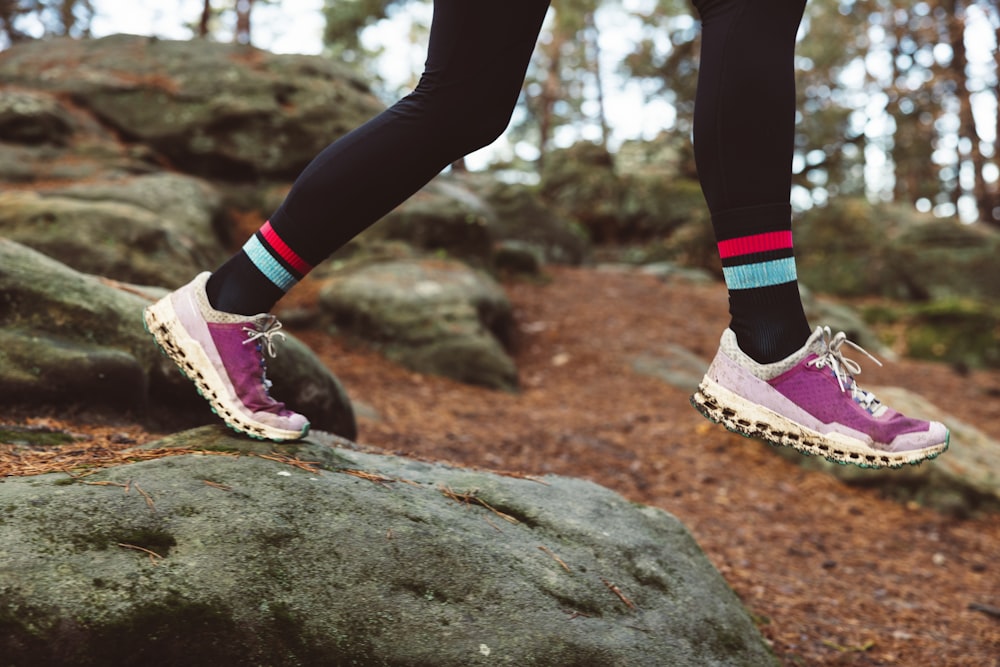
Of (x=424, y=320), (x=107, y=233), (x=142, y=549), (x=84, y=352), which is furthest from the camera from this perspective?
(x=424, y=320)

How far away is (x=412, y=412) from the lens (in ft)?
16.7

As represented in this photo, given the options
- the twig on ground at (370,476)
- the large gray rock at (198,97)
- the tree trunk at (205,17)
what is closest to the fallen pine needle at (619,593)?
the twig on ground at (370,476)

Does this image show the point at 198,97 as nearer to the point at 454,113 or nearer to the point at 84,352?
the point at 84,352

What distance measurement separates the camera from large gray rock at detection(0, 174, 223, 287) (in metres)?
4.93

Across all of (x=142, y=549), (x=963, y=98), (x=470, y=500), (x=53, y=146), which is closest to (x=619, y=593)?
(x=470, y=500)

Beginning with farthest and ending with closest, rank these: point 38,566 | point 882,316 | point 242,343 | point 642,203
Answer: point 642,203 → point 882,316 → point 242,343 → point 38,566

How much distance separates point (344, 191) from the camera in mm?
1774

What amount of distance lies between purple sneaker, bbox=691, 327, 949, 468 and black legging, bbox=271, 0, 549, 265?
842 mm

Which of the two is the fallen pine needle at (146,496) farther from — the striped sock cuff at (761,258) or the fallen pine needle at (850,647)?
the fallen pine needle at (850,647)

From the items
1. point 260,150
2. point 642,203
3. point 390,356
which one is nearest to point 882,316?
point 642,203

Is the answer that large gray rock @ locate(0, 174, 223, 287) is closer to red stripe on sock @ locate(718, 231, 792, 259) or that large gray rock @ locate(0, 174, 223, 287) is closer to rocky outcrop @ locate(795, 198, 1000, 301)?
red stripe on sock @ locate(718, 231, 792, 259)

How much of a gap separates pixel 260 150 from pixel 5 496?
730 centimetres

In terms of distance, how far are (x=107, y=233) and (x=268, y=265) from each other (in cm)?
402

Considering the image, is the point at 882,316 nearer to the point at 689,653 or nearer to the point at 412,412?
the point at 412,412
